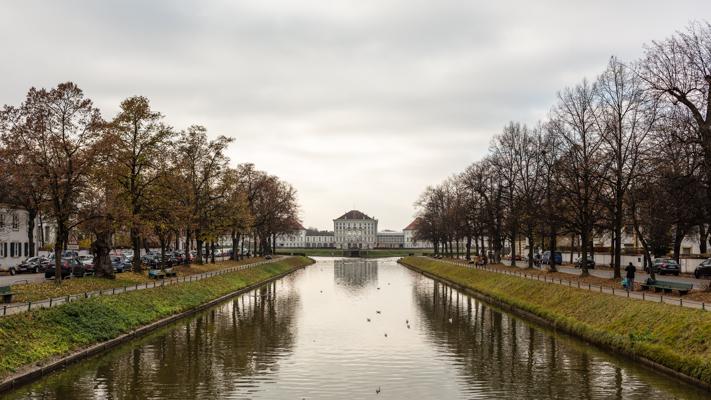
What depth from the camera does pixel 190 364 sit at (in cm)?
2786

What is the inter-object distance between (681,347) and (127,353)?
79.3 ft

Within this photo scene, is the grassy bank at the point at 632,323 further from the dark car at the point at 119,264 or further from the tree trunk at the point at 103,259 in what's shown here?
the dark car at the point at 119,264

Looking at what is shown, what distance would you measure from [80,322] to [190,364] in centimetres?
689

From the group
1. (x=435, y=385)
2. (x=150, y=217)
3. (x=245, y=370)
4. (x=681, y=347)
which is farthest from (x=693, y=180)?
(x=150, y=217)

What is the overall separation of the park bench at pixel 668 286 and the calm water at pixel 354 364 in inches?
293

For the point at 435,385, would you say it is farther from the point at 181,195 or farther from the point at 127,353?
the point at 181,195

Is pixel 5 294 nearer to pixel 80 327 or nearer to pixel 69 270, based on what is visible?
pixel 80 327

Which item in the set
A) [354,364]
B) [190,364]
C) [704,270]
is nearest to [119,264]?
[190,364]

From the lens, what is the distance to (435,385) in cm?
2417

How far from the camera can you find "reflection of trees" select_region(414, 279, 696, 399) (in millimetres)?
23438

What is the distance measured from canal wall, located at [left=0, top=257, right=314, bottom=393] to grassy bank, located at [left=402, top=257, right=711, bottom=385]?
79.2ft

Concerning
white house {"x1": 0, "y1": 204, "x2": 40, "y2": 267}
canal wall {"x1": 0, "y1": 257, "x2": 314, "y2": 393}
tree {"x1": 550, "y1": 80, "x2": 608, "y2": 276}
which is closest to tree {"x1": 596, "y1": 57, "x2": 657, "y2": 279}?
tree {"x1": 550, "y1": 80, "x2": 608, "y2": 276}

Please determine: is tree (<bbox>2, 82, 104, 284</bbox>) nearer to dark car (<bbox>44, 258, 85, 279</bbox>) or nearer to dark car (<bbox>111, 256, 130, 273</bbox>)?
dark car (<bbox>44, 258, 85, 279</bbox>)

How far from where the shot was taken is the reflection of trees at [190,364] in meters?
22.9
